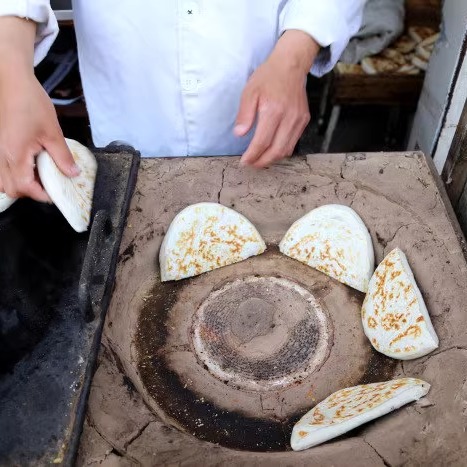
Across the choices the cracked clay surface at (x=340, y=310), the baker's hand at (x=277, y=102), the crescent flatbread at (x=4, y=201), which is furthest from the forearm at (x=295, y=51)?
the crescent flatbread at (x=4, y=201)

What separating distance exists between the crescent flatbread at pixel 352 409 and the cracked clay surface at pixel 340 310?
0.08ft

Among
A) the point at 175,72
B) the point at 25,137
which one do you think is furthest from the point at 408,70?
the point at 25,137

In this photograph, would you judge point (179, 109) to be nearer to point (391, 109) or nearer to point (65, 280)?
point (65, 280)

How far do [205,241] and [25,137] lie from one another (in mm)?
488

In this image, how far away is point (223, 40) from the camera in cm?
133

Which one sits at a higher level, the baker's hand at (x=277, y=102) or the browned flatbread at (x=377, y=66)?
the baker's hand at (x=277, y=102)

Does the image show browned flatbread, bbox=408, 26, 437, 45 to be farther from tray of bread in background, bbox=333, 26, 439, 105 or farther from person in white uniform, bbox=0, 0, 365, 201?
person in white uniform, bbox=0, 0, 365, 201

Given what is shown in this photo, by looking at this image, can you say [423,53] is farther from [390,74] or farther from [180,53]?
[180,53]

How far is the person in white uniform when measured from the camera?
1.07m

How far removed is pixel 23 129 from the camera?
40.5 inches

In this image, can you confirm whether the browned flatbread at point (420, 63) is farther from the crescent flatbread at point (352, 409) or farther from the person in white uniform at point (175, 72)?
the crescent flatbread at point (352, 409)

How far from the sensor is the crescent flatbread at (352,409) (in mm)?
923

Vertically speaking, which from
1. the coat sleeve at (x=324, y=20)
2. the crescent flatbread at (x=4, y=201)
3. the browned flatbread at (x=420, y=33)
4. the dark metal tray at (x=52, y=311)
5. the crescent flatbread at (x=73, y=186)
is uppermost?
the coat sleeve at (x=324, y=20)

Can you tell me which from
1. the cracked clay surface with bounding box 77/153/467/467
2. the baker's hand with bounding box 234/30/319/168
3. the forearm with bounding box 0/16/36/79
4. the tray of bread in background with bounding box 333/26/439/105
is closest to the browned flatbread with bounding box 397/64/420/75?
the tray of bread in background with bounding box 333/26/439/105
